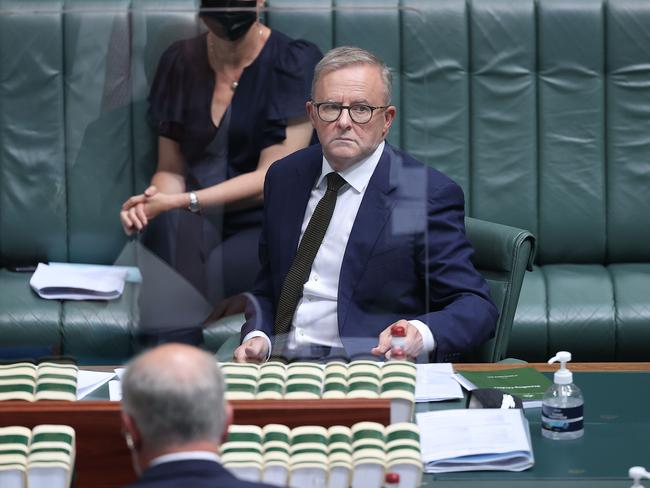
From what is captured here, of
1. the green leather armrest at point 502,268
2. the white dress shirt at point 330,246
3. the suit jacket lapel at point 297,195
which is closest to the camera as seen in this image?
the white dress shirt at point 330,246

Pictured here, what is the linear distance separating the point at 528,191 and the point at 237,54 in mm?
2096

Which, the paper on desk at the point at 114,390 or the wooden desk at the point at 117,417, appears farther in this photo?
the paper on desk at the point at 114,390

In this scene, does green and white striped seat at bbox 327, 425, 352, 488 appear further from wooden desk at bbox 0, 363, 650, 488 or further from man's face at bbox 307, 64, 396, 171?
man's face at bbox 307, 64, 396, 171

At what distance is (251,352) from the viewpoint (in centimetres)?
233

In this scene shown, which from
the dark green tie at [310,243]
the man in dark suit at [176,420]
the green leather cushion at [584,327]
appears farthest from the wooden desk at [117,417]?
the green leather cushion at [584,327]

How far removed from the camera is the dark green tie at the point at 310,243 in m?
2.59

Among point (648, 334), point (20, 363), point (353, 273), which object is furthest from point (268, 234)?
point (648, 334)

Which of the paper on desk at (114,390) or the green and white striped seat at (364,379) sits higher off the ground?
the green and white striped seat at (364,379)

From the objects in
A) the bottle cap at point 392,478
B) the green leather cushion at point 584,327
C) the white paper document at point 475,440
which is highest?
the bottle cap at point 392,478

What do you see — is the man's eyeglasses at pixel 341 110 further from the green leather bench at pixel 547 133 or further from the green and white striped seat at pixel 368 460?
the green and white striped seat at pixel 368 460

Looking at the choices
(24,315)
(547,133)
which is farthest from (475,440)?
(547,133)

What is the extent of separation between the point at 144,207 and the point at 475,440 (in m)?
0.71

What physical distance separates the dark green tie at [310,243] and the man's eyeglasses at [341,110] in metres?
0.12

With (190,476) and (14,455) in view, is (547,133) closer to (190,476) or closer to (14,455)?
(14,455)
